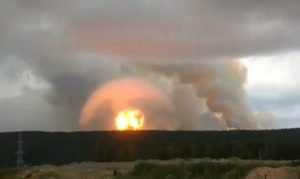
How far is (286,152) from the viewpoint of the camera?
533ft

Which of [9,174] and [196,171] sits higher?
[9,174]

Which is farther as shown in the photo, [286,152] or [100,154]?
[100,154]

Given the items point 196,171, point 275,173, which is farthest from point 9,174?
point 275,173

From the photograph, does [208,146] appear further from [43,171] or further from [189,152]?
[43,171]

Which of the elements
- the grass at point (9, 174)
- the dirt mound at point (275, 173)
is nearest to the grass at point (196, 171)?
the dirt mound at point (275, 173)

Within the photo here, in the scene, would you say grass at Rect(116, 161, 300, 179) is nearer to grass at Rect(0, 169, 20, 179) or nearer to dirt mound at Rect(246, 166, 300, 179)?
dirt mound at Rect(246, 166, 300, 179)

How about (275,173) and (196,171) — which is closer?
(275,173)

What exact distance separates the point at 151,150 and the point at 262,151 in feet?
139

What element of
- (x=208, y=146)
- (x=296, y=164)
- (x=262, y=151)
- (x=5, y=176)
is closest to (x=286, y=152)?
(x=262, y=151)

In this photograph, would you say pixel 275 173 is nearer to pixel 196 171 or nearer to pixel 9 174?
pixel 196 171

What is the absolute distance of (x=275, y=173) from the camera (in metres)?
84.4

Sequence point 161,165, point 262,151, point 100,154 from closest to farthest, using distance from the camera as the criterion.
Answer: point 161,165 < point 262,151 < point 100,154

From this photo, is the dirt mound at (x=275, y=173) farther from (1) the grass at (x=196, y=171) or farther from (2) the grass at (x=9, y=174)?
(2) the grass at (x=9, y=174)

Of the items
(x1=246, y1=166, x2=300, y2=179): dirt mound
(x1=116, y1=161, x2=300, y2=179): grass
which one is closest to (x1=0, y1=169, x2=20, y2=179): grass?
(x1=116, y1=161, x2=300, y2=179): grass
